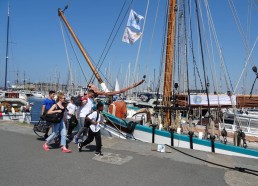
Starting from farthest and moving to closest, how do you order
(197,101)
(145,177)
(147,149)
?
1. (197,101)
2. (147,149)
3. (145,177)

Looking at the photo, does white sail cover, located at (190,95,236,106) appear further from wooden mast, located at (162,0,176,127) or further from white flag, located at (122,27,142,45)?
white flag, located at (122,27,142,45)

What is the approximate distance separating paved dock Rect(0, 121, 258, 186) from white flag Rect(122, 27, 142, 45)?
716 cm

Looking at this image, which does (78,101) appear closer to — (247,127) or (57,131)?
(57,131)

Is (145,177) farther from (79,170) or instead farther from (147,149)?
(147,149)

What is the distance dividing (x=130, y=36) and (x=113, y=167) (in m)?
8.89

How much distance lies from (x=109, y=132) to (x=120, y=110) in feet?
4.57

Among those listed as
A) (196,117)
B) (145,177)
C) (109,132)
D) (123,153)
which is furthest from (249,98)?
(145,177)

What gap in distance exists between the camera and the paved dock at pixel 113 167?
14.9ft

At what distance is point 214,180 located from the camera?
477cm

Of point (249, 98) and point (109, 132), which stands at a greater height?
point (249, 98)

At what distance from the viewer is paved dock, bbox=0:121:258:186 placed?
14.9ft

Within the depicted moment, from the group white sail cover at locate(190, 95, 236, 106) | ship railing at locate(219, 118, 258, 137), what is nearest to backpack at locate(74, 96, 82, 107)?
white sail cover at locate(190, 95, 236, 106)

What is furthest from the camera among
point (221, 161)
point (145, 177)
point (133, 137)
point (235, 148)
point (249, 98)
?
point (249, 98)

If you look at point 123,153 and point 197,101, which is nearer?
point 123,153
